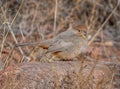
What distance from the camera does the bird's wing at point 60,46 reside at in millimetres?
7959

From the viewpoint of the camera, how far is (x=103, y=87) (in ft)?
21.3

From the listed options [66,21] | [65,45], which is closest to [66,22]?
[66,21]

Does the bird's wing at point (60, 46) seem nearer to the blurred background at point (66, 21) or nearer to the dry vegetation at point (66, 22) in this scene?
the dry vegetation at point (66, 22)

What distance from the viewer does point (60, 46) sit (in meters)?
8.03

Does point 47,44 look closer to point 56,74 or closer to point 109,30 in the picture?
point 56,74

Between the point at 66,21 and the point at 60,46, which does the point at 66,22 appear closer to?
the point at 66,21

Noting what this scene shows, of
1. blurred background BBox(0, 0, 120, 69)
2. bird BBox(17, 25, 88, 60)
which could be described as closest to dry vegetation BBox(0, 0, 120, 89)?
blurred background BBox(0, 0, 120, 69)

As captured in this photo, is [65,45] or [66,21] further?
[66,21]

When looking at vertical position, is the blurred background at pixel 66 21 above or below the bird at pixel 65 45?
below

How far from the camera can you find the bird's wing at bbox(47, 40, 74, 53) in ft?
26.1

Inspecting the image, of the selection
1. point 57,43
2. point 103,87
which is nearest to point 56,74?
point 103,87

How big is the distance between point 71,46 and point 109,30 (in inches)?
167

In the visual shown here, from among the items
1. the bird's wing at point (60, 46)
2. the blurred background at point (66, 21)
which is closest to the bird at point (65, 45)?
the bird's wing at point (60, 46)

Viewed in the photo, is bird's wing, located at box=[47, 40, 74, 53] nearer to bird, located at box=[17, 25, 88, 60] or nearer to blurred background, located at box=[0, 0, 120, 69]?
bird, located at box=[17, 25, 88, 60]
